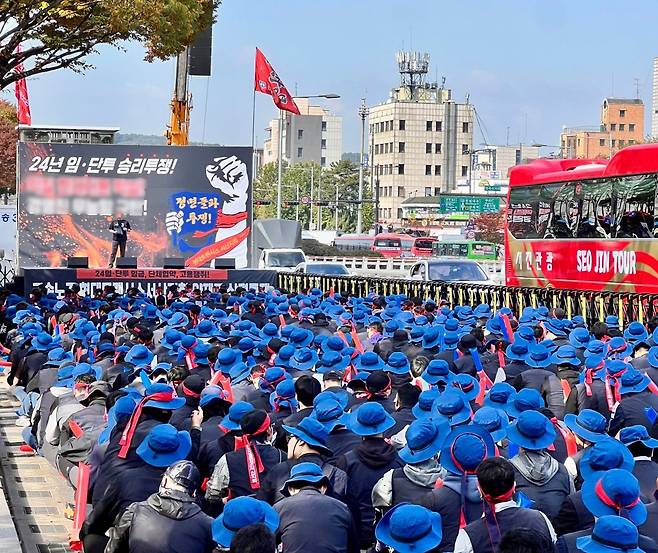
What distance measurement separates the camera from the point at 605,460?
6898 millimetres

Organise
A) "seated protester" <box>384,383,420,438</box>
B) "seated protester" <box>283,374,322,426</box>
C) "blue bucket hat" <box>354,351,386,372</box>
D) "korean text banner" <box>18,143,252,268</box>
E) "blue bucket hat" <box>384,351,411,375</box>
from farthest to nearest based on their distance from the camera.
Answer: "korean text banner" <box>18,143,252,268</box>, "blue bucket hat" <box>384,351,411,375</box>, "blue bucket hat" <box>354,351,386,372</box>, "seated protester" <box>283,374,322,426</box>, "seated protester" <box>384,383,420,438</box>

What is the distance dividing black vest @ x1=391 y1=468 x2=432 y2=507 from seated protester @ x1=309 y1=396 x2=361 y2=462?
0.88 m

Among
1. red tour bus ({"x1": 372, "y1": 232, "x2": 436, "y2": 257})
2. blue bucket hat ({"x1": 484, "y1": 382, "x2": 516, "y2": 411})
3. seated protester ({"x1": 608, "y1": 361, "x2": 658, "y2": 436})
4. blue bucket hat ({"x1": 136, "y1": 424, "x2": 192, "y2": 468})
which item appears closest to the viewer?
blue bucket hat ({"x1": 136, "y1": 424, "x2": 192, "y2": 468})

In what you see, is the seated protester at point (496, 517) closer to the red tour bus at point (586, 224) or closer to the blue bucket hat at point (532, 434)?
the blue bucket hat at point (532, 434)

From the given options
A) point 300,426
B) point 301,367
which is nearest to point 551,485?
point 300,426

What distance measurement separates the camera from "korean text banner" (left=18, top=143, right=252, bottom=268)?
3838 cm

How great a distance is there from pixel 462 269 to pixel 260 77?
64.6 feet

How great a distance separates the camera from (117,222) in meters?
37.4

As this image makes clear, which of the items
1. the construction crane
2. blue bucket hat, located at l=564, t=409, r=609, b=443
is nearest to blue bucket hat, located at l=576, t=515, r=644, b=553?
blue bucket hat, located at l=564, t=409, r=609, b=443

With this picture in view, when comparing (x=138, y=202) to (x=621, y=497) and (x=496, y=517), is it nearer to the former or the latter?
(x=496, y=517)

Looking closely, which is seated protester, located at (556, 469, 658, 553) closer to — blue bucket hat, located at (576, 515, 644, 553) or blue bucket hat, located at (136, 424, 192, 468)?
blue bucket hat, located at (576, 515, 644, 553)

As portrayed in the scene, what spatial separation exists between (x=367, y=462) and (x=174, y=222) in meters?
31.1

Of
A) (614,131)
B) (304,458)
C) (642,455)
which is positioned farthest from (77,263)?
(614,131)

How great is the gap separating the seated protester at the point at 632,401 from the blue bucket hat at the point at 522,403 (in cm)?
85
